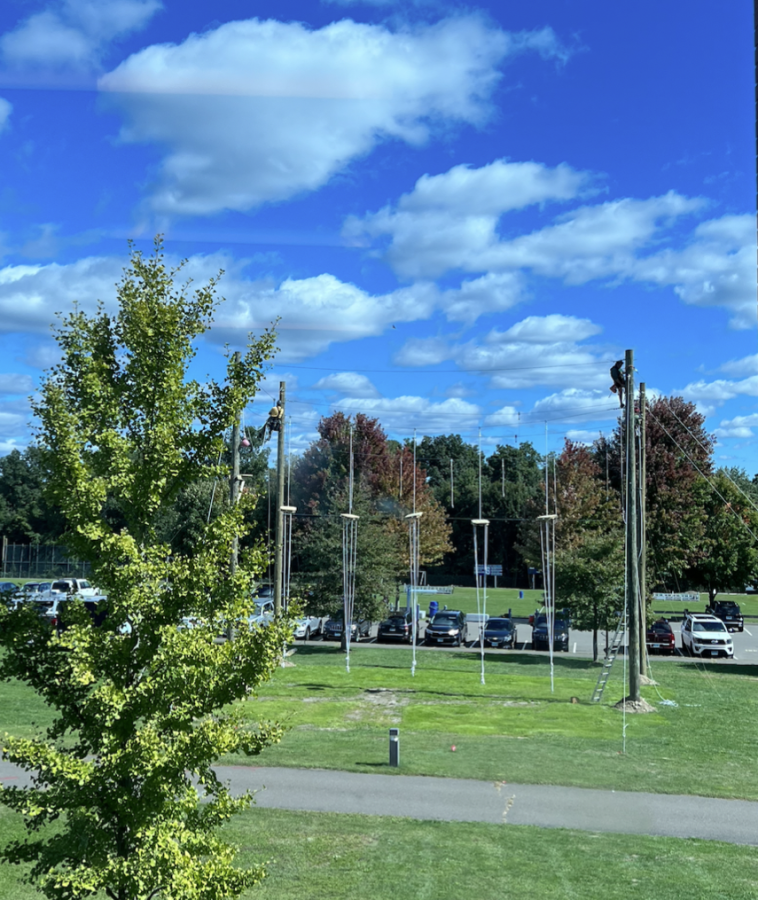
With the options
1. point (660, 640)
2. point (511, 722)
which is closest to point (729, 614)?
point (660, 640)

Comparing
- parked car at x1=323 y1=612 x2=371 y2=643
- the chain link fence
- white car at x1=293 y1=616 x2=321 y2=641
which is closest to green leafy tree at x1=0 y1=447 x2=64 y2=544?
the chain link fence

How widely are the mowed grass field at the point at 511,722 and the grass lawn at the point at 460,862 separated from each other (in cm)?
240

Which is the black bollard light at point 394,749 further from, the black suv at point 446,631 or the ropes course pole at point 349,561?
the black suv at point 446,631

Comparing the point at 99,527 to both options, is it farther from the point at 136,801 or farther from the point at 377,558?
the point at 377,558

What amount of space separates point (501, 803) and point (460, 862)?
3043 millimetres

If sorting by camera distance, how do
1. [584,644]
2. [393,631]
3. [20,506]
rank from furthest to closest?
[20,506] → [584,644] → [393,631]

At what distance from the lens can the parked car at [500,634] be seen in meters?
39.5

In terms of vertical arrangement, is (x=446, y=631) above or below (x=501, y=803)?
above

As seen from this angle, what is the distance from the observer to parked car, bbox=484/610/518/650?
39.5 metres

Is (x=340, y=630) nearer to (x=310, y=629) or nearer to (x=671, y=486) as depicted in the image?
(x=310, y=629)

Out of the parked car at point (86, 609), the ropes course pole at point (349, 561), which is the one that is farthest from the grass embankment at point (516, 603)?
the parked car at point (86, 609)

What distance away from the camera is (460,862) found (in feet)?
39.0

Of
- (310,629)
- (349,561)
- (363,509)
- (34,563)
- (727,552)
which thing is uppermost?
(363,509)

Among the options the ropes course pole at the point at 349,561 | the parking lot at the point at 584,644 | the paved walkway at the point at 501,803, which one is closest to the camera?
the paved walkway at the point at 501,803
